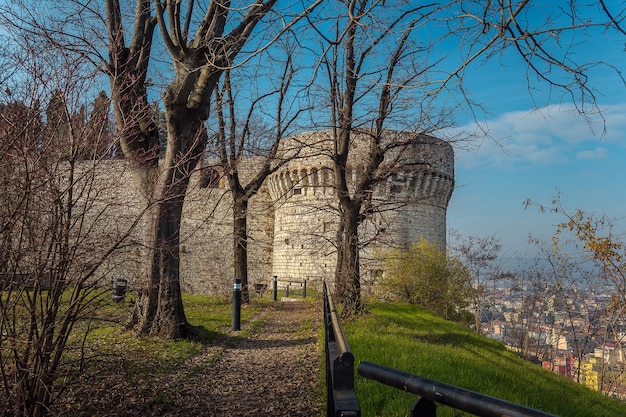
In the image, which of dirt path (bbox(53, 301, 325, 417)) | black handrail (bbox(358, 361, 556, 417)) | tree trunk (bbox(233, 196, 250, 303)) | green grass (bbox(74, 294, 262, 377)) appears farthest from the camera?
tree trunk (bbox(233, 196, 250, 303))

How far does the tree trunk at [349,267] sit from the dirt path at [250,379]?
1179mm

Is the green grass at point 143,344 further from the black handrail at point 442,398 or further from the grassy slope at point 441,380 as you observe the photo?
the black handrail at point 442,398

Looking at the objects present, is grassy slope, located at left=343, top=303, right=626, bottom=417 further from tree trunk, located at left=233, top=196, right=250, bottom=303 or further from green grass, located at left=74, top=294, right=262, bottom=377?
tree trunk, located at left=233, top=196, right=250, bottom=303

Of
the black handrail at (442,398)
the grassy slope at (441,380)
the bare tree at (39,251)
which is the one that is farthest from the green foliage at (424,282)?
the black handrail at (442,398)

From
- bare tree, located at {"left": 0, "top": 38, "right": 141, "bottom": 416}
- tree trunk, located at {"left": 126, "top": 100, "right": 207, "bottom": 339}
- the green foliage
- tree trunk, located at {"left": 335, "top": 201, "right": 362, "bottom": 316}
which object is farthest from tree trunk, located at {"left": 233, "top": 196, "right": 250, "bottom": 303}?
bare tree, located at {"left": 0, "top": 38, "right": 141, "bottom": 416}

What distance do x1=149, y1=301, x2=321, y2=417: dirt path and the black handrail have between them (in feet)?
9.09

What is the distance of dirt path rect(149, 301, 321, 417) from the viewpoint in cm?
421

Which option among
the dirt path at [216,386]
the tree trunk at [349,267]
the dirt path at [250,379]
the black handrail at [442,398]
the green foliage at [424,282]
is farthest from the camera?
the green foliage at [424,282]

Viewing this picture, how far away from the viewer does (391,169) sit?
376 inches

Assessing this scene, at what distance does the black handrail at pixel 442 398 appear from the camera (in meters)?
1.07

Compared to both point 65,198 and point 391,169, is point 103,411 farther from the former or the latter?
point 391,169

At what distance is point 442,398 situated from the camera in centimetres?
123

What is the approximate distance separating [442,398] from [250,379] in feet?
14.0

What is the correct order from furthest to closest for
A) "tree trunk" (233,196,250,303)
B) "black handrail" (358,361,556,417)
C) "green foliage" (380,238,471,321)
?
1. "green foliage" (380,238,471,321)
2. "tree trunk" (233,196,250,303)
3. "black handrail" (358,361,556,417)
